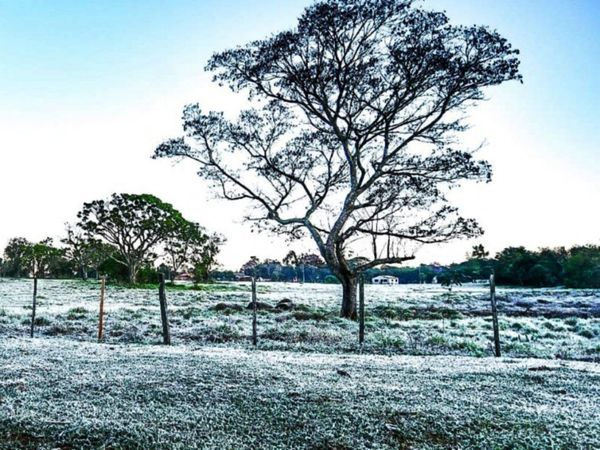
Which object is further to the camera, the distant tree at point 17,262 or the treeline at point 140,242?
the distant tree at point 17,262

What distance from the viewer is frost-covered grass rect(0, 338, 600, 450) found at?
351 cm

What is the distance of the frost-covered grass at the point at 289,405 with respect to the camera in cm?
351

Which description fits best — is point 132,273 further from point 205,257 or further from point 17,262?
point 17,262

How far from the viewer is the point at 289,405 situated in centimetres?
425

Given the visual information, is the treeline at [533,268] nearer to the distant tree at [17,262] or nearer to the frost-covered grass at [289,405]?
the distant tree at [17,262]

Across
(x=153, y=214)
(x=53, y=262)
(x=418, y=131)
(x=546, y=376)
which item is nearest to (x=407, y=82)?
(x=418, y=131)

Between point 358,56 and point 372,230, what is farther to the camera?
point 372,230

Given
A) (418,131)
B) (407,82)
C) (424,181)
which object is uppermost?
(407,82)

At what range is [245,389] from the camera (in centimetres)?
480

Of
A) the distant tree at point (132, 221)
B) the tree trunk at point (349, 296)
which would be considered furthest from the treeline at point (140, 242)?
the tree trunk at point (349, 296)

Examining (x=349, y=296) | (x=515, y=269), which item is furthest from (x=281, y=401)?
(x=515, y=269)

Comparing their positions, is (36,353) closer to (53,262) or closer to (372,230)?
(372,230)

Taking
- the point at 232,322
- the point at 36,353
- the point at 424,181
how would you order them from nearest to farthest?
the point at 36,353 < the point at 232,322 < the point at 424,181

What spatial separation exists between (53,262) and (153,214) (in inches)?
1149
